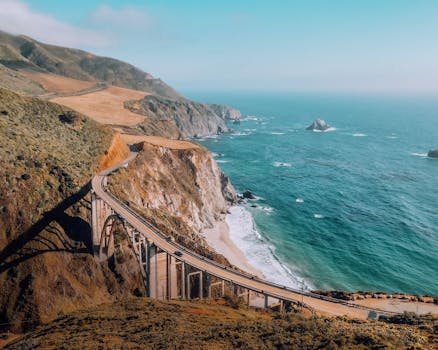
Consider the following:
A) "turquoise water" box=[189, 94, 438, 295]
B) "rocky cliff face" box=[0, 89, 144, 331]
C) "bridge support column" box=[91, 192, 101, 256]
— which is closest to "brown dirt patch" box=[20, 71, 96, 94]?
"turquoise water" box=[189, 94, 438, 295]

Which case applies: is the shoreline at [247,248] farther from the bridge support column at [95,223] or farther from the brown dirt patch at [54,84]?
the brown dirt patch at [54,84]

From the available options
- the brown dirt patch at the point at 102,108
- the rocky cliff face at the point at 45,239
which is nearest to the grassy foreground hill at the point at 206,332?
the rocky cliff face at the point at 45,239

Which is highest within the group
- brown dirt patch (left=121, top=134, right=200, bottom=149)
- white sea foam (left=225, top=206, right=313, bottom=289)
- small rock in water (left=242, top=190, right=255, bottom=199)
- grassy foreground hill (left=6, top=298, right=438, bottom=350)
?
brown dirt patch (left=121, top=134, right=200, bottom=149)

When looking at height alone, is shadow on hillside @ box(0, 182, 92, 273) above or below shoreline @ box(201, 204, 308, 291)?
above

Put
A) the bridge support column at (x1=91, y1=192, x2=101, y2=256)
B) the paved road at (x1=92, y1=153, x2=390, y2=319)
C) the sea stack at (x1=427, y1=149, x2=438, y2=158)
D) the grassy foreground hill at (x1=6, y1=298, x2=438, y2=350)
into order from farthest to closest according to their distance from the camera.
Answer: the sea stack at (x1=427, y1=149, x2=438, y2=158), the bridge support column at (x1=91, y1=192, x2=101, y2=256), the paved road at (x1=92, y1=153, x2=390, y2=319), the grassy foreground hill at (x1=6, y1=298, x2=438, y2=350)

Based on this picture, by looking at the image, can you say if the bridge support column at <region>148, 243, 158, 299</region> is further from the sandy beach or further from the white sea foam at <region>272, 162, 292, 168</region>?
the white sea foam at <region>272, 162, 292, 168</region>

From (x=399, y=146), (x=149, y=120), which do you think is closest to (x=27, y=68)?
(x=149, y=120)

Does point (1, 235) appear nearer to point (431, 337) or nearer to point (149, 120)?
point (431, 337)
